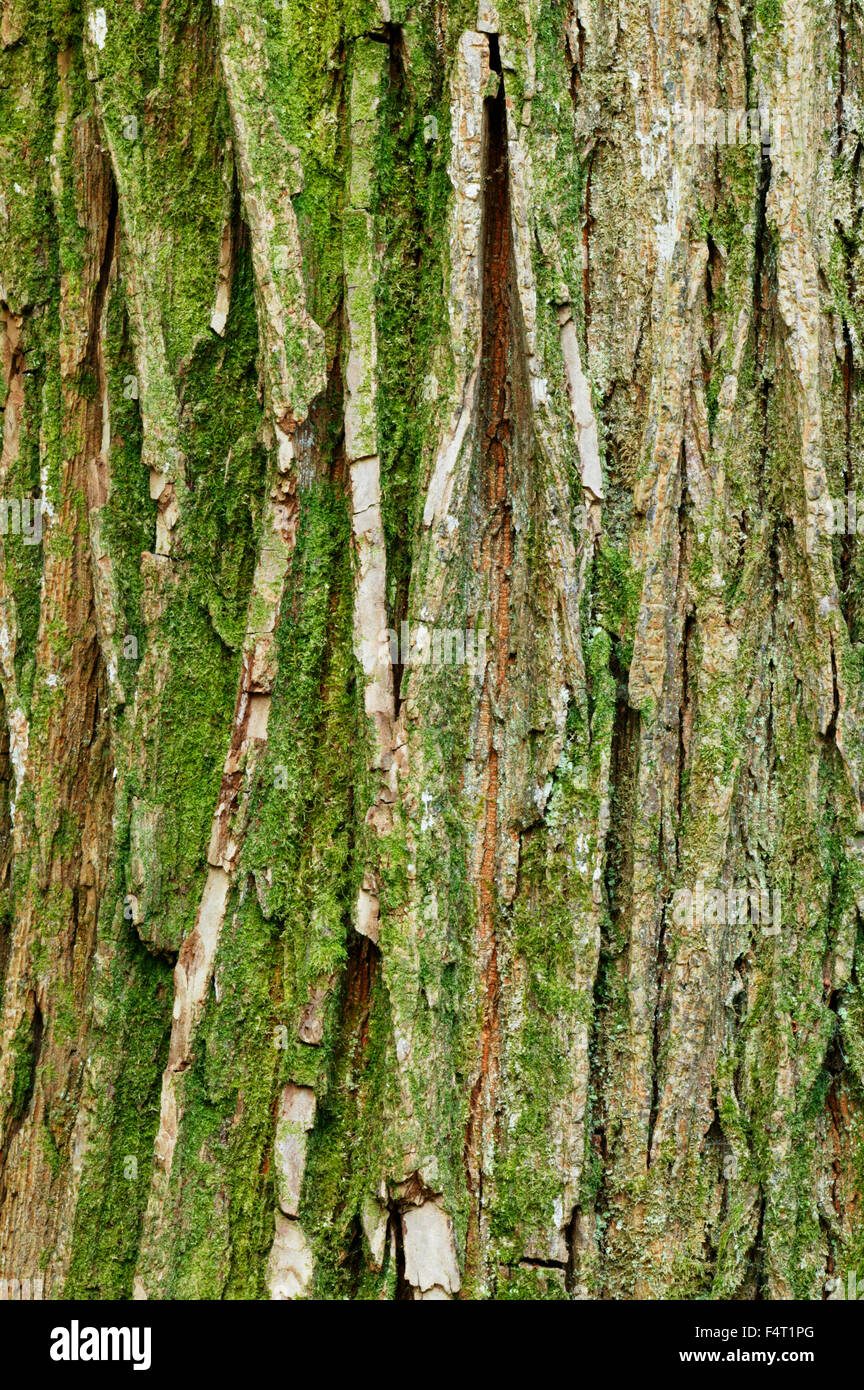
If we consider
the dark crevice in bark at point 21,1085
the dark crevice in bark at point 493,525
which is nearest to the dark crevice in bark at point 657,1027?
the dark crevice in bark at point 493,525

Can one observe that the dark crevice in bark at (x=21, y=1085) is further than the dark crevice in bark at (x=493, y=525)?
Yes

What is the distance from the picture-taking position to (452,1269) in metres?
1.81

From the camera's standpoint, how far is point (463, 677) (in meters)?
1.97

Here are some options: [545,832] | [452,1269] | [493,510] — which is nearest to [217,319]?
[493,510]

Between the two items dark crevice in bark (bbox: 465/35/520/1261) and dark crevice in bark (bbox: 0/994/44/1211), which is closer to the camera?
dark crevice in bark (bbox: 465/35/520/1261)

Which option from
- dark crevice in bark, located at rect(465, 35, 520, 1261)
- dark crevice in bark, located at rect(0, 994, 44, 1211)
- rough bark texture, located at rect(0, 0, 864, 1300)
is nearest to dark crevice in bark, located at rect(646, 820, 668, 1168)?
rough bark texture, located at rect(0, 0, 864, 1300)

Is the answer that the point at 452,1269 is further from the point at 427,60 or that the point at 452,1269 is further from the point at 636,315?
the point at 427,60

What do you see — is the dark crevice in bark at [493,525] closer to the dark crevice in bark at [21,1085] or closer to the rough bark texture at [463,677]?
the rough bark texture at [463,677]

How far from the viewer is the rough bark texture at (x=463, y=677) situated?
6.25ft

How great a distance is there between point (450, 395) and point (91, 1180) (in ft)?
4.98

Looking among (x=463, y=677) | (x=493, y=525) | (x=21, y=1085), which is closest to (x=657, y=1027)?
(x=463, y=677)

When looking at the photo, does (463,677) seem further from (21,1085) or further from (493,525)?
(21,1085)

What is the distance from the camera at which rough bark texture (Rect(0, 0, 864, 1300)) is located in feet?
6.25

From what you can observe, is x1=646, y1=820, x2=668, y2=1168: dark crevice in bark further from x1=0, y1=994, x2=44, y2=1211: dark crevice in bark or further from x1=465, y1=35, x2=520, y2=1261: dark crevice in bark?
x1=0, y1=994, x2=44, y2=1211: dark crevice in bark
